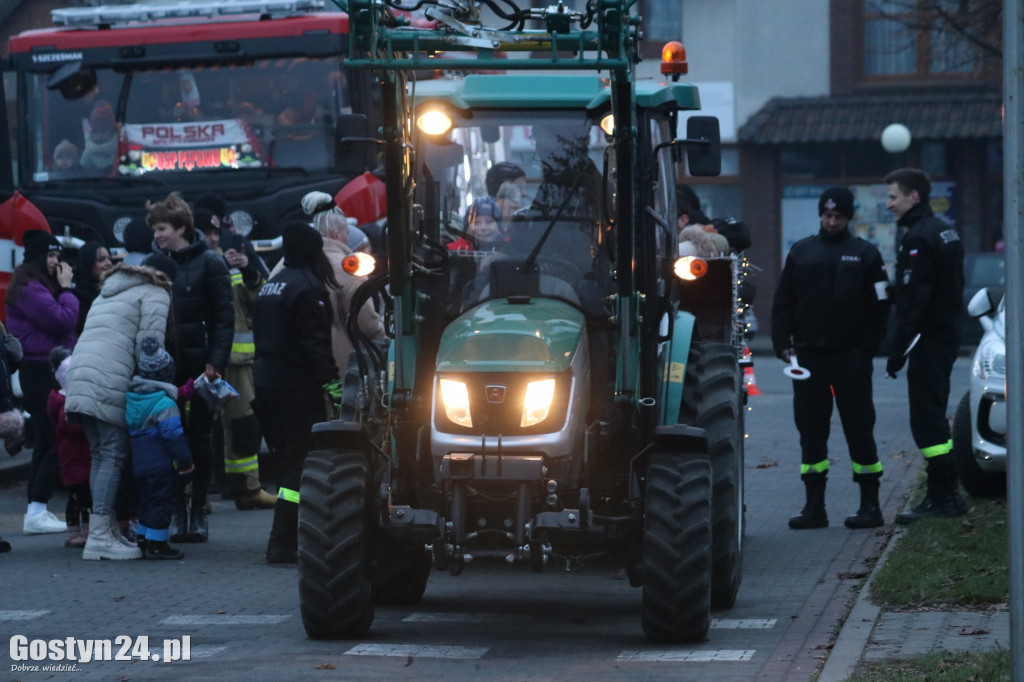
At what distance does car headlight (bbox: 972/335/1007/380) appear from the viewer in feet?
37.1

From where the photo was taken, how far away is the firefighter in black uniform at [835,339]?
423 inches

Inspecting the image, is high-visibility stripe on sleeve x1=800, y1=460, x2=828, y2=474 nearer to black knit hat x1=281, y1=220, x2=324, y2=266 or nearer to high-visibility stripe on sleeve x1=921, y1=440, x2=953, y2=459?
high-visibility stripe on sleeve x1=921, y1=440, x2=953, y2=459

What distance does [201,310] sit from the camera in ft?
35.9

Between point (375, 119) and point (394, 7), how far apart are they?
304 inches

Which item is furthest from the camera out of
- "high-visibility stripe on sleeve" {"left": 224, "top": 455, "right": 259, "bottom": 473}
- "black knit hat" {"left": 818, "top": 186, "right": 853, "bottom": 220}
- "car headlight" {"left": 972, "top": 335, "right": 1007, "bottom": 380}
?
"high-visibility stripe on sleeve" {"left": 224, "top": 455, "right": 259, "bottom": 473}

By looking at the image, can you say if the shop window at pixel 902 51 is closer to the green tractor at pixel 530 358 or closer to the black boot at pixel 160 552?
the black boot at pixel 160 552

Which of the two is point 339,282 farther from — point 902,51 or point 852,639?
point 902,51

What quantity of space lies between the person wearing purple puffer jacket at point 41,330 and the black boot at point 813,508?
4765 millimetres

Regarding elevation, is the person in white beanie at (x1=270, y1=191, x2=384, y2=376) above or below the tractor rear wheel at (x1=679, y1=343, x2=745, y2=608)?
above

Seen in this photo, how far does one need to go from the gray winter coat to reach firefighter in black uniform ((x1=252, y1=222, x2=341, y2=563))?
2.11 feet

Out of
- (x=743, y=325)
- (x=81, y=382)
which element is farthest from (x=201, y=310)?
(x=743, y=325)

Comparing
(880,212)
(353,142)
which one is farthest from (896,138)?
(353,142)

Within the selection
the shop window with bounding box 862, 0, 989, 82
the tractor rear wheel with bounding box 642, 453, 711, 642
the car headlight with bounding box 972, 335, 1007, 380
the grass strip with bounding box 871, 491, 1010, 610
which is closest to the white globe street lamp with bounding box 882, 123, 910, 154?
the shop window with bounding box 862, 0, 989, 82

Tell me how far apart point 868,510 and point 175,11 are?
26.1 ft
